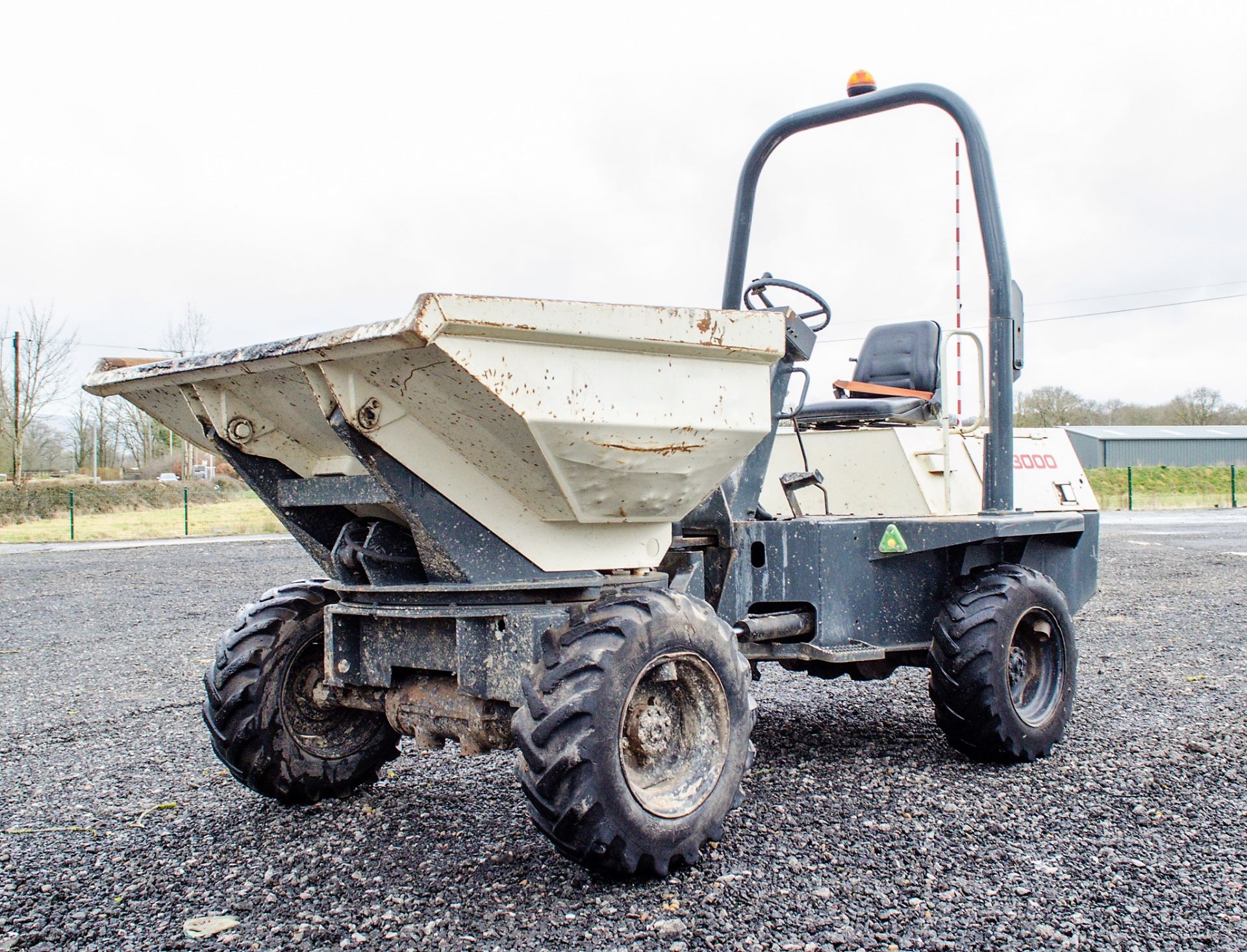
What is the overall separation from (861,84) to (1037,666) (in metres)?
2.77

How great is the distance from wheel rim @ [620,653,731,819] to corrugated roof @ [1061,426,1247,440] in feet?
174

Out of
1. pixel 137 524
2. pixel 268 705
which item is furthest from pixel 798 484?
pixel 137 524

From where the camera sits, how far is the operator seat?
16.9 ft

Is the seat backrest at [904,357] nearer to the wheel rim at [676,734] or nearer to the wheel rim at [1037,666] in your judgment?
the wheel rim at [1037,666]

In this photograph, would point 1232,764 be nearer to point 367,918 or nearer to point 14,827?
point 367,918

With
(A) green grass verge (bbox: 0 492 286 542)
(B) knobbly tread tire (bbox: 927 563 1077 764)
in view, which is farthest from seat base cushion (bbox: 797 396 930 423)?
(A) green grass verge (bbox: 0 492 286 542)

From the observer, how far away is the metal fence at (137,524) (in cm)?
2241

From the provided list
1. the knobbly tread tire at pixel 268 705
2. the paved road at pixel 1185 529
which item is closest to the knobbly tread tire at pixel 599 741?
the knobbly tread tire at pixel 268 705

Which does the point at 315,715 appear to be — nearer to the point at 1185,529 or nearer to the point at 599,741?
the point at 599,741

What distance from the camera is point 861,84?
4.95 metres

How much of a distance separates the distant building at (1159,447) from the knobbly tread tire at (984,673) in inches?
1986

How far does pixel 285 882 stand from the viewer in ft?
10.6

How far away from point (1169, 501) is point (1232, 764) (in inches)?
1213

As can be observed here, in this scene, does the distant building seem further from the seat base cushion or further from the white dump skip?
the white dump skip
